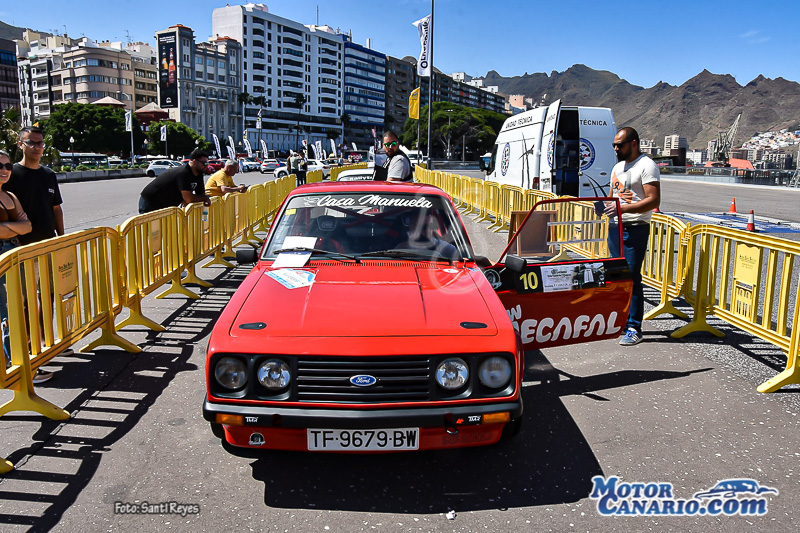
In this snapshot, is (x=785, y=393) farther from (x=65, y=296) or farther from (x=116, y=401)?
(x=65, y=296)

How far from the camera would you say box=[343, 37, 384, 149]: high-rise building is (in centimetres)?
17365

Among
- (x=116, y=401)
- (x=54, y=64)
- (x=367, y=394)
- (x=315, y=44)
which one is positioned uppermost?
(x=315, y=44)

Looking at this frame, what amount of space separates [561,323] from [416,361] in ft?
6.00

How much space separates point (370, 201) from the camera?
486cm

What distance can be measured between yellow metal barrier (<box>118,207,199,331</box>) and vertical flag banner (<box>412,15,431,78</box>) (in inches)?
946

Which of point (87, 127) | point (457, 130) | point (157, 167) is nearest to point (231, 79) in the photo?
point (457, 130)

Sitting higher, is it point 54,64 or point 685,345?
point 54,64

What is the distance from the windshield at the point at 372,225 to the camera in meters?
4.54

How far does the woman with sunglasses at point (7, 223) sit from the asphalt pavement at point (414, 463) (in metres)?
0.60

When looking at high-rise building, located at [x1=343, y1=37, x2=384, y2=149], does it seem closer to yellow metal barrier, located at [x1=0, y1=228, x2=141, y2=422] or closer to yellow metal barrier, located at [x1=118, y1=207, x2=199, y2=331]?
yellow metal barrier, located at [x1=118, y1=207, x2=199, y2=331]

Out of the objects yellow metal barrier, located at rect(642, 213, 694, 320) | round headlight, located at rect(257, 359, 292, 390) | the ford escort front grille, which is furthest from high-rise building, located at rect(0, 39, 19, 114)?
the ford escort front grille

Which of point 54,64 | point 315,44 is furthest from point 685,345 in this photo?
point 315,44

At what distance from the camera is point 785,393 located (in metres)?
4.79

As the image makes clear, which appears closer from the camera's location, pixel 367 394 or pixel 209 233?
pixel 367 394
